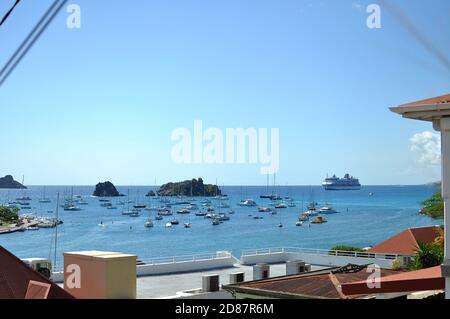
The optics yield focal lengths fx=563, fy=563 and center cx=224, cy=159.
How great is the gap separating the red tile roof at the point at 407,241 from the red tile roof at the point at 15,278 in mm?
23946

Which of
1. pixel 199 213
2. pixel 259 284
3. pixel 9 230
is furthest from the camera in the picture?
pixel 199 213

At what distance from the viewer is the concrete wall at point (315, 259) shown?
29.6 m

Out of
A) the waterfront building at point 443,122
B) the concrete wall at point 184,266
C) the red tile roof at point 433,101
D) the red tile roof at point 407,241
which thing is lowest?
the concrete wall at point 184,266

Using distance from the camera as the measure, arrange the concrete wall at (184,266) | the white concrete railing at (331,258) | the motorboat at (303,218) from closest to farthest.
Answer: the concrete wall at (184,266), the white concrete railing at (331,258), the motorboat at (303,218)

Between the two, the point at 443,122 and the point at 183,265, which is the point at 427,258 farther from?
the point at 183,265

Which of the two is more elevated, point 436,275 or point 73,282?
point 436,275

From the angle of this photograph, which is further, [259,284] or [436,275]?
[259,284]

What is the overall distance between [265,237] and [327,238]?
1170 cm

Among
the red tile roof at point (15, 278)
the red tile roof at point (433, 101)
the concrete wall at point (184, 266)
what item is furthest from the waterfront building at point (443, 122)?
the concrete wall at point (184, 266)

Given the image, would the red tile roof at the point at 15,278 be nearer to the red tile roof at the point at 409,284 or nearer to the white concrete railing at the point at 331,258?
the red tile roof at the point at 409,284

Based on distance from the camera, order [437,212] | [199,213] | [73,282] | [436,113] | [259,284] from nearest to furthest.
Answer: [436,113]
[73,282]
[259,284]
[437,212]
[199,213]

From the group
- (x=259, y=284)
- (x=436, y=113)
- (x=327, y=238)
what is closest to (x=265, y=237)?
(x=327, y=238)
